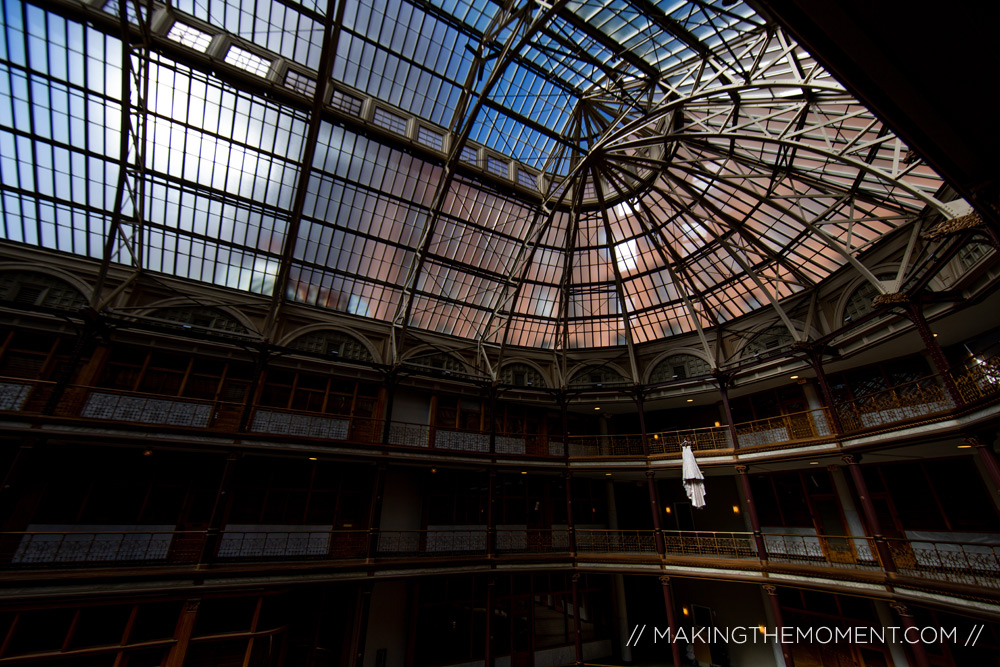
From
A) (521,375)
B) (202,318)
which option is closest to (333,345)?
(202,318)

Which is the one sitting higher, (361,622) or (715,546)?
(715,546)

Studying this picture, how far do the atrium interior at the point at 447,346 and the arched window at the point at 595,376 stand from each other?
1.53 ft

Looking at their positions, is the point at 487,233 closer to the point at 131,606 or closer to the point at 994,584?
the point at 131,606

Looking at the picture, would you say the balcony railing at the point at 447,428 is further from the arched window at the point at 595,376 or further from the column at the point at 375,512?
the arched window at the point at 595,376

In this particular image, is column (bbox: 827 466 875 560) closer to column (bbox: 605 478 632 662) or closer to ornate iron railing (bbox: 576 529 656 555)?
ornate iron railing (bbox: 576 529 656 555)

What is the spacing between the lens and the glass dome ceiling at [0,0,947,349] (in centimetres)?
1577

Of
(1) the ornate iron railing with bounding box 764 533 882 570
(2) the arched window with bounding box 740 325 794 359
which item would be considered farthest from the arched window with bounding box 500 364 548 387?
(1) the ornate iron railing with bounding box 764 533 882 570

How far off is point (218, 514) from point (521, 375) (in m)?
17.2

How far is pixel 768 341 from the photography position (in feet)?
74.0

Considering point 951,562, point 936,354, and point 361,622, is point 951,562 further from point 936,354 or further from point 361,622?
point 361,622

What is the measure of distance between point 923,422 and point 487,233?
2073 centimetres

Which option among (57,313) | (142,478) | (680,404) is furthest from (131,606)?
(680,404)

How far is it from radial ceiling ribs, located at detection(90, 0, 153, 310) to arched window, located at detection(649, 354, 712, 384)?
87.7 feet

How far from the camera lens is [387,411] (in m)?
21.0
